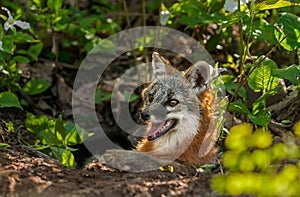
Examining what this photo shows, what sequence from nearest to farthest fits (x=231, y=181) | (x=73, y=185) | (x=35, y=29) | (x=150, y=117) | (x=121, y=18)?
(x=231, y=181)
(x=73, y=185)
(x=150, y=117)
(x=35, y=29)
(x=121, y=18)

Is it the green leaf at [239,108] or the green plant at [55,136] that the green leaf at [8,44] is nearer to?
the green plant at [55,136]

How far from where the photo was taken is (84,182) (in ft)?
13.0

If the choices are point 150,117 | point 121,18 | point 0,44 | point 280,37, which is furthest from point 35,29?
point 280,37

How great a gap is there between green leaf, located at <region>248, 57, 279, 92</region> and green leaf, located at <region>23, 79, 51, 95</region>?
98.4 inches

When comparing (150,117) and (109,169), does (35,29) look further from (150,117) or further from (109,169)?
(109,169)

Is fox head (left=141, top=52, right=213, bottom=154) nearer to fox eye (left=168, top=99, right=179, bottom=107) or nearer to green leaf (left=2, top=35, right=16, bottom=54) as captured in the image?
fox eye (left=168, top=99, right=179, bottom=107)

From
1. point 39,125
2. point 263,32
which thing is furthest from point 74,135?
point 263,32

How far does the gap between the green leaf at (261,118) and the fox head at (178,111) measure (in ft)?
1.71

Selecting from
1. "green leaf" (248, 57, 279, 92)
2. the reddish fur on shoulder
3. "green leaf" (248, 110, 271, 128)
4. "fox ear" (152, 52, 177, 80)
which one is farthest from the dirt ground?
"fox ear" (152, 52, 177, 80)

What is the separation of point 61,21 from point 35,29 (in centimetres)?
68

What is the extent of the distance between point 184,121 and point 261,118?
0.69 m

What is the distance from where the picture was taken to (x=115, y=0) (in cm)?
Answer: 857

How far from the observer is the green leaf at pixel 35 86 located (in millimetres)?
6586

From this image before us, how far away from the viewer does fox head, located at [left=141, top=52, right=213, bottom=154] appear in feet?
→ 16.9
